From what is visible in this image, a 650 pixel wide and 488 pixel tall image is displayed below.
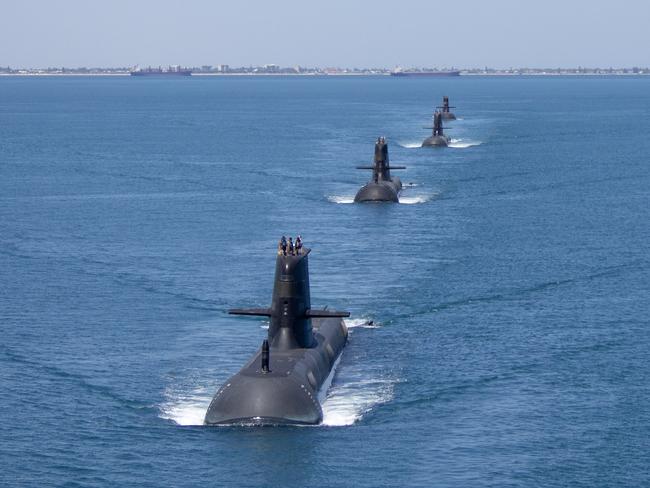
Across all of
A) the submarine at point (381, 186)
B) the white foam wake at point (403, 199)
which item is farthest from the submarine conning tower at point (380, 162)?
the white foam wake at point (403, 199)

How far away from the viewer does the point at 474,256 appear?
8538 centimetres

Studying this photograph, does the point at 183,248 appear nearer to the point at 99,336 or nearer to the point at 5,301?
the point at 5,301

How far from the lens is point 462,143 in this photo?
184 m

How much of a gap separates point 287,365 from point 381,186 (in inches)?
2549

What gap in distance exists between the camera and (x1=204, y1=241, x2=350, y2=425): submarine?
48.6 meters

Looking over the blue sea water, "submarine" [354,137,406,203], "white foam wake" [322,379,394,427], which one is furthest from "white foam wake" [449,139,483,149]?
"white foam wake" [322,379,394,427]

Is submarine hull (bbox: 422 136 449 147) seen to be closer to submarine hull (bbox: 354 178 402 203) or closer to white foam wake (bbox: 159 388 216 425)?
submarine hull (bbox: 354 178 402 203)

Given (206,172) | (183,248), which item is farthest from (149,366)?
(206,172)

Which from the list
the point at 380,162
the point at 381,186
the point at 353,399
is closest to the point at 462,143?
the point at 380,162

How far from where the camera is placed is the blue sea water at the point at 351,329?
153ft

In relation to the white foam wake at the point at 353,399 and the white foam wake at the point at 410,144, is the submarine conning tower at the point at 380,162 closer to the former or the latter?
the white foam wake at the point at 410,144

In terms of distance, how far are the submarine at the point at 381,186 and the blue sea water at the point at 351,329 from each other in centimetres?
188

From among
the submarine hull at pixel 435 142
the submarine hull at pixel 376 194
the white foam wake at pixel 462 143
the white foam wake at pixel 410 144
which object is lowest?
the submarine hull at pixel 376 194

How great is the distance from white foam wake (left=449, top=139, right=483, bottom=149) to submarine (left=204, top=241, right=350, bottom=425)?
388 ft
